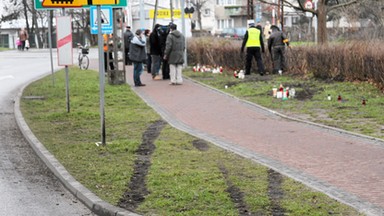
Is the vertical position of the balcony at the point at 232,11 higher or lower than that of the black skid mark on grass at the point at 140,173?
higher

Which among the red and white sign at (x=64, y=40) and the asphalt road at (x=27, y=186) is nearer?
Answer: the asphalt road at (x=27, y=186)

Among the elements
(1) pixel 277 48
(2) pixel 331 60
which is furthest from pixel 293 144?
(1) pixel 277 48

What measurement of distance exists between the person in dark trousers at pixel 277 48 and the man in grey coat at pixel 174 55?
3.12m

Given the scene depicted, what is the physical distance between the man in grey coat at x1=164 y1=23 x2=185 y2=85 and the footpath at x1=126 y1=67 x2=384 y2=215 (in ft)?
12.8

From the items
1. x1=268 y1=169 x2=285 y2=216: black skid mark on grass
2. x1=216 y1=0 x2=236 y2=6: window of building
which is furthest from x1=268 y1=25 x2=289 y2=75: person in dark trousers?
x1=216 y1=0 x2=236 y2=6: window of building

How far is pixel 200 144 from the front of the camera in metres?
11.5

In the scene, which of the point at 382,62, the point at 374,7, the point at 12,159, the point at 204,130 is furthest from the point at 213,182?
the point at 374,7

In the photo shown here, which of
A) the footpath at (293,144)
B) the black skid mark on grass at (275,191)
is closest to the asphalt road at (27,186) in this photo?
the black skid mark on grass at (275,191)

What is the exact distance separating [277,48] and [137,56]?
4440 mm

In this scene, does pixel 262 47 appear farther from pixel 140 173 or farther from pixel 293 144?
pixel 140 173

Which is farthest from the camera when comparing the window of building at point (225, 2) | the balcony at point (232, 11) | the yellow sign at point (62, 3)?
the window of building at point (225, 2)

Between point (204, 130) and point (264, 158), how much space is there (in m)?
3.08

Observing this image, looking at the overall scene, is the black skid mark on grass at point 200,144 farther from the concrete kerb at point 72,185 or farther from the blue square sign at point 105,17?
the blue square sign at point 105,17

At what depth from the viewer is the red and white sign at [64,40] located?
15.1 metres
